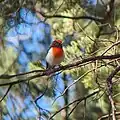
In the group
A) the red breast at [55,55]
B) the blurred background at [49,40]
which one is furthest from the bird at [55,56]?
the blurred background at [49,40]

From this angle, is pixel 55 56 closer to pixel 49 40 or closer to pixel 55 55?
pixel 55 55

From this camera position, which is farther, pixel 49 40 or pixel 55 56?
pixel 49 40

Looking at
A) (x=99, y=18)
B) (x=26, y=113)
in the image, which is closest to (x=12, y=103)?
(x=26, y=113)

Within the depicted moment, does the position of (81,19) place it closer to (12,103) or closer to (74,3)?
(74,3)

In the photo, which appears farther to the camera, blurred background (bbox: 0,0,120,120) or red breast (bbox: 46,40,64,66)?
blurred background (bbox: 0,0,120,120)

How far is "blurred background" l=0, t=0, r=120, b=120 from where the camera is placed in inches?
112

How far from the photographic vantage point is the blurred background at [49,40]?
2.86 m

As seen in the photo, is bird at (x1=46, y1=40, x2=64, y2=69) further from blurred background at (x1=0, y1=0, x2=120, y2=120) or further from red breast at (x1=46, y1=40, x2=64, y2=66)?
blurred background at (x1=0, y1=0, x2=120, y2=120)

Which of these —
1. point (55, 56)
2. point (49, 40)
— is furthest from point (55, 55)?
point (49, 40)

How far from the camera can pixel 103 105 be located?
3.07 m

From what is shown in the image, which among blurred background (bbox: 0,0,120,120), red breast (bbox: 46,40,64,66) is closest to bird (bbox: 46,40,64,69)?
red breast (bbox: 46,40,64,66)

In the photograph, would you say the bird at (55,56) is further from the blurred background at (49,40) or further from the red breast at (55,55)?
the blurred background at (49,40)

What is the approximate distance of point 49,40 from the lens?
3902 millimetres

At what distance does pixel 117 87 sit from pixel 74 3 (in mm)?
1116
